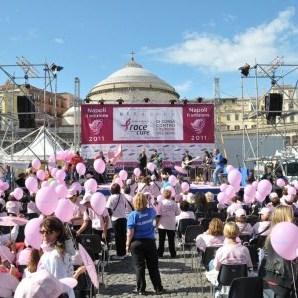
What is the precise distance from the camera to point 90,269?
4.53 metres

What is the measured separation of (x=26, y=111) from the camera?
21.8 meters

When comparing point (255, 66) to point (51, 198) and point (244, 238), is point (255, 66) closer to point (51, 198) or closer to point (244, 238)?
point (244, 238)

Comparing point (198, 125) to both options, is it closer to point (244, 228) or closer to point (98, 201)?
point (244, 228)

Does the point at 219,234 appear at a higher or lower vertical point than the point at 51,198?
lower

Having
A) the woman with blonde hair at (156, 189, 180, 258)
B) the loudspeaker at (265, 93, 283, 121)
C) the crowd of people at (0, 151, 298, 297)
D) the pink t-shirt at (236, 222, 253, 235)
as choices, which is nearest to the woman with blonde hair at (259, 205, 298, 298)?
the crowd of people at (0, 151, 298, 297)

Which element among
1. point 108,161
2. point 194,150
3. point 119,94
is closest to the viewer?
point 108,161

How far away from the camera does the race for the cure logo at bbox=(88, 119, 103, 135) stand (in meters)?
29.3

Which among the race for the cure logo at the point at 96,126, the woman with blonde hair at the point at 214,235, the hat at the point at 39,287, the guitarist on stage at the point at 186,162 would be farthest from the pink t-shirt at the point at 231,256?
the race for the cure logo at the point at 96,126

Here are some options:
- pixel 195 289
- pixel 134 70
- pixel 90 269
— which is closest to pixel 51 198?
pixel 90 269

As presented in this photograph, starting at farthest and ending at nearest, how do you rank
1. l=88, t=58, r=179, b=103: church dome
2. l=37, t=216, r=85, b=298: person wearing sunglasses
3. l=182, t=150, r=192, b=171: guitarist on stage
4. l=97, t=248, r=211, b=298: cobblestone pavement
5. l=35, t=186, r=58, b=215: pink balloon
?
1. l=88, t=58, r=179, b=103: church dome
2. l=182, t=150, r=192, b=171: guitarist on stage
3. l=97, t=248, r=211, b=298: cobblestone pavement
4. l=35, t=186, r=58, b=215: pink balloon
5. l=37, t=216, r=85, b=298: person wearing sunglasses

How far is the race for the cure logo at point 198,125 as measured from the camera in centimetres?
2966

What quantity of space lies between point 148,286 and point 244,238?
72.2 inches

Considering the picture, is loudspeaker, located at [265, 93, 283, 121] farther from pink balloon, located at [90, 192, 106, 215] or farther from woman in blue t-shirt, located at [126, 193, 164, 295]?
woman in blue t-shirt, located at [126, 193, 164, 295]

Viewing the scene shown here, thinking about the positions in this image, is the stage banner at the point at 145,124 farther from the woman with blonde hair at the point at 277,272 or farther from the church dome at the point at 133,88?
the church dome at the point at 133,88
